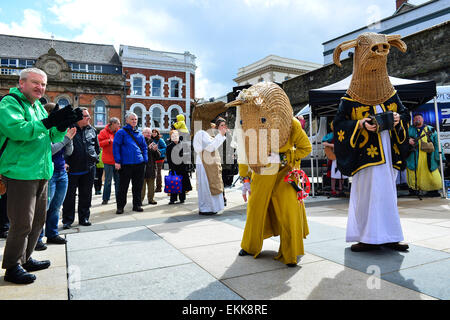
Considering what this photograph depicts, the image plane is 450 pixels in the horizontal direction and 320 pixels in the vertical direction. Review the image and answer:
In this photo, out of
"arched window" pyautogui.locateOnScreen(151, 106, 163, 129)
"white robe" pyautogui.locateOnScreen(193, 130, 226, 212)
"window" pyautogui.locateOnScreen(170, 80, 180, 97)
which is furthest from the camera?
"window" pyautogui.locateOnScreen(170, 80, 180, 97)

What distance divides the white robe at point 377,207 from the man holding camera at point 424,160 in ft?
17.2

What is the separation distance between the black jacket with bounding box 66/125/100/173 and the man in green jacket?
2.06m

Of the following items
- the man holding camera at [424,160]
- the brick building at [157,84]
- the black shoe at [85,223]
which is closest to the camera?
the black shoe at [85,223]

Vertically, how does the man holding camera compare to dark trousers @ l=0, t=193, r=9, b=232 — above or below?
above

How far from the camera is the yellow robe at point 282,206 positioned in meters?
3.19

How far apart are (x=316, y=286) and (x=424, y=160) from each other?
7.04 metres

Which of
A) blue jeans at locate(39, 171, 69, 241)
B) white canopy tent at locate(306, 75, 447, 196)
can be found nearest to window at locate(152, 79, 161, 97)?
white canopy tent at locate(306, 75, 447, 196)

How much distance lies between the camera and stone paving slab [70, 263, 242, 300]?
2465 millimetres

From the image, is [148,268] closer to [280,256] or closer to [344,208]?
[280,256]

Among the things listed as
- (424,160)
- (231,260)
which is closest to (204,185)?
(231,260)

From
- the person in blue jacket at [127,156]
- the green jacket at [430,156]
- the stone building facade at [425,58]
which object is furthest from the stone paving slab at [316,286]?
the stone building facade at [425,58]

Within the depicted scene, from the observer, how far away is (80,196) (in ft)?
17.4

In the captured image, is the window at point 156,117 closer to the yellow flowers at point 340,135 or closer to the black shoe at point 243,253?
the yellow flowers at point 340,135

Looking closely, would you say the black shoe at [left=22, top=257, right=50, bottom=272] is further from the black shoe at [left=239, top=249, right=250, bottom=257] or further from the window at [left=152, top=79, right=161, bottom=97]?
the window at [left=152, top=79, right=161, bottom=97]
